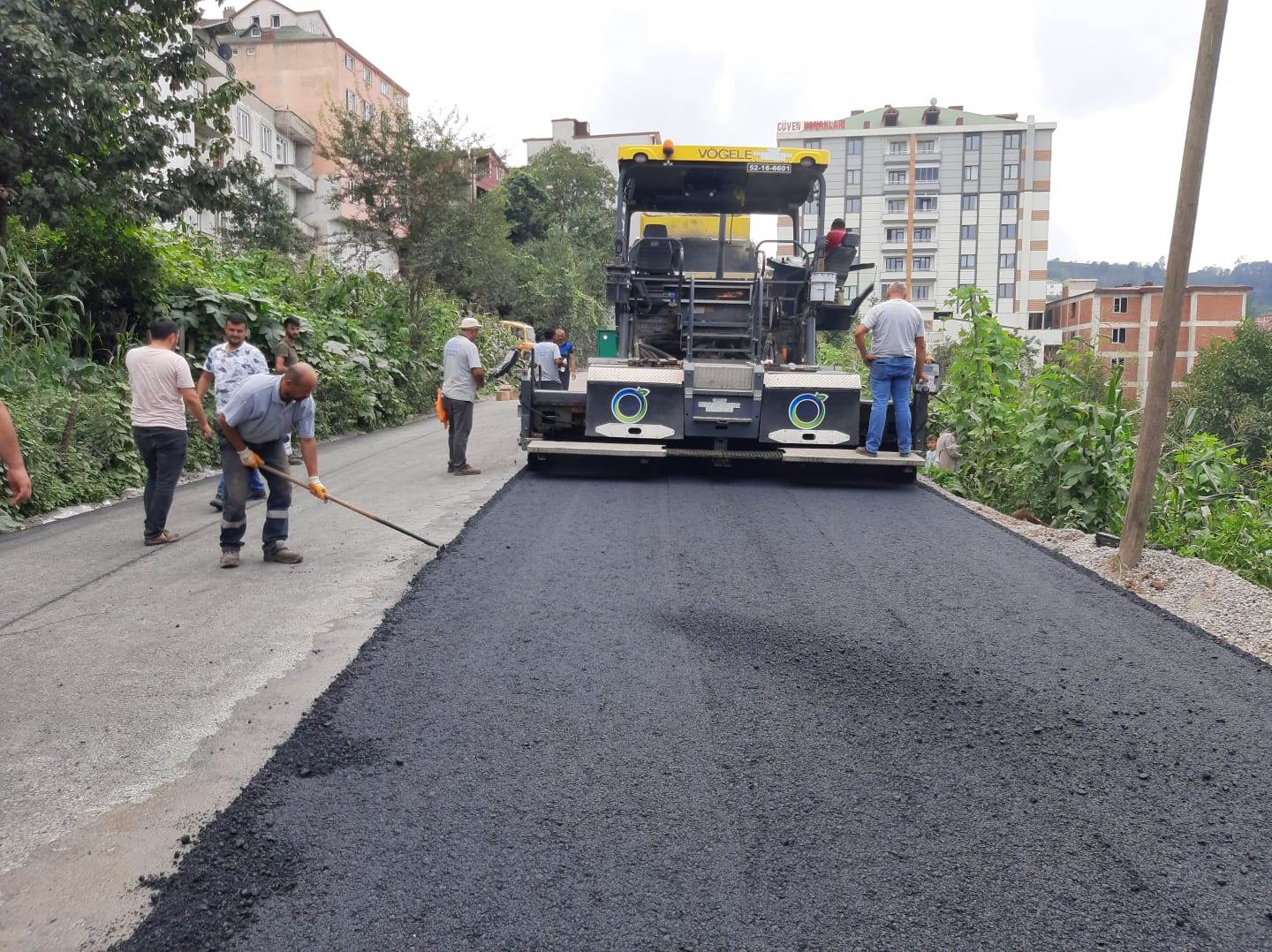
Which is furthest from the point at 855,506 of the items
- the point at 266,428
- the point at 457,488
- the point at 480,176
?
the point at 480,176

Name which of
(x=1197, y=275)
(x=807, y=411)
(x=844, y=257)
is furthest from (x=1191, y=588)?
(x=1197, y=275)

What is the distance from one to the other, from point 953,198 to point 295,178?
2242 inches

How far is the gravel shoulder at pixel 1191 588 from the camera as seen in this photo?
5.46 m

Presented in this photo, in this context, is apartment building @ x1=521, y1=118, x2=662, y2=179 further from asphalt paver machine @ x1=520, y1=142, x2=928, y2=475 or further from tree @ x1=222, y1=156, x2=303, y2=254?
asphalt paver machine @ x1=520, y1=142, x2=928, y2=475

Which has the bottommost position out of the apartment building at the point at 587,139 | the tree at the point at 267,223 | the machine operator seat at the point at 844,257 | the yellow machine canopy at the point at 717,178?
the machine operator seat at the point at 844,257

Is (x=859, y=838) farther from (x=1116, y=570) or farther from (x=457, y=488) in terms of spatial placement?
(x=457, y=488)

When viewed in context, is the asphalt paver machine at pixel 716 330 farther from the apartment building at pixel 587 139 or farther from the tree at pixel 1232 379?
the apartment building at pixel 587 139

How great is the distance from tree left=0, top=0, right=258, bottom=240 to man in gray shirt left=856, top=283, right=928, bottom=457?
24.2ft

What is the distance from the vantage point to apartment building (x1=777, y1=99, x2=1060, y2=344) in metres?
82.1

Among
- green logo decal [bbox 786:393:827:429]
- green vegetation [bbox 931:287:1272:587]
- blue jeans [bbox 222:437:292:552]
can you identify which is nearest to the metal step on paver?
green logo decal [bbox 786:393:827:429]

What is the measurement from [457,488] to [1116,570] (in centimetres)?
582

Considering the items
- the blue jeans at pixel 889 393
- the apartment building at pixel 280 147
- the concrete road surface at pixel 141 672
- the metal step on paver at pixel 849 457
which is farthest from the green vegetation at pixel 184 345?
the apartment building at pixel 280 147

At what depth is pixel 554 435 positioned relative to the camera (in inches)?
402

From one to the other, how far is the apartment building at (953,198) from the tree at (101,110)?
74.1 meters
